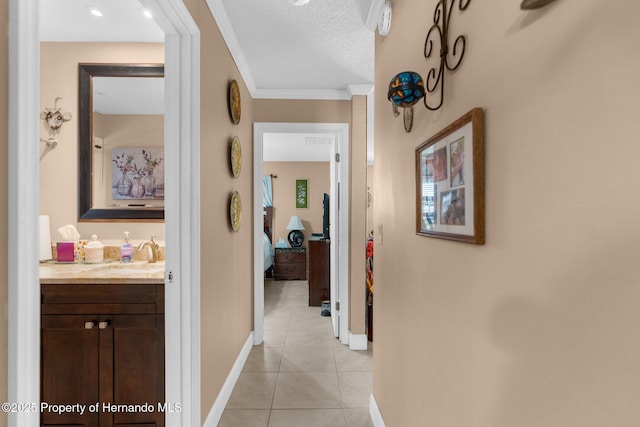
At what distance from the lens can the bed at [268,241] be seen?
5.80 m

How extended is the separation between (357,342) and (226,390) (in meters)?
1.32

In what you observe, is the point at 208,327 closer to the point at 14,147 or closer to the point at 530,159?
the point at 14,147

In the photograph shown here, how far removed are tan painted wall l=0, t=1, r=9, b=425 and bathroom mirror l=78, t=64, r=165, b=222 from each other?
1.75m

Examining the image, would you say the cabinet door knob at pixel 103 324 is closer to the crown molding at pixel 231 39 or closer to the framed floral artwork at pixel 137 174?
the framed floral artwork at pixel 137 174

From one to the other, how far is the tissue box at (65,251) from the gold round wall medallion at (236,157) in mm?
1175

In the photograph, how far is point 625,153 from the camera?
466 millimetres

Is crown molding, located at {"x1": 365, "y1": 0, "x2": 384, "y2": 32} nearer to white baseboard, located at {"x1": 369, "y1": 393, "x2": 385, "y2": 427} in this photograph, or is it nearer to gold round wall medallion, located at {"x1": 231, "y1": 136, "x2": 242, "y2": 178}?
gold round wall medallion, located at {"x1": 231, "y1": 136, "x2": 242, "y2": 178}

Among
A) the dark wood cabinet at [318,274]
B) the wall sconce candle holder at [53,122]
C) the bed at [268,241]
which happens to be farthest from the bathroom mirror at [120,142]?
the bed at [268,241]

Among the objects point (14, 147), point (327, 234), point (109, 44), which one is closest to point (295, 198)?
point (327, 234)

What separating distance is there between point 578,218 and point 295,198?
636 cm

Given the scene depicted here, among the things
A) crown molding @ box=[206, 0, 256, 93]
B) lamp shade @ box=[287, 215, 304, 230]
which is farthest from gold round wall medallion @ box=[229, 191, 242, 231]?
lamp shade @ box=[287, 215, 304, 230]

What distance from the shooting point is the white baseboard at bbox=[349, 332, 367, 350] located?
9.96 ft

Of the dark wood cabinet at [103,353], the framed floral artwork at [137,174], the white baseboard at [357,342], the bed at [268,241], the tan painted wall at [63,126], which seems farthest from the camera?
the bed at [268,241]

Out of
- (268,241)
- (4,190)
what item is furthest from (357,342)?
(268,241)
